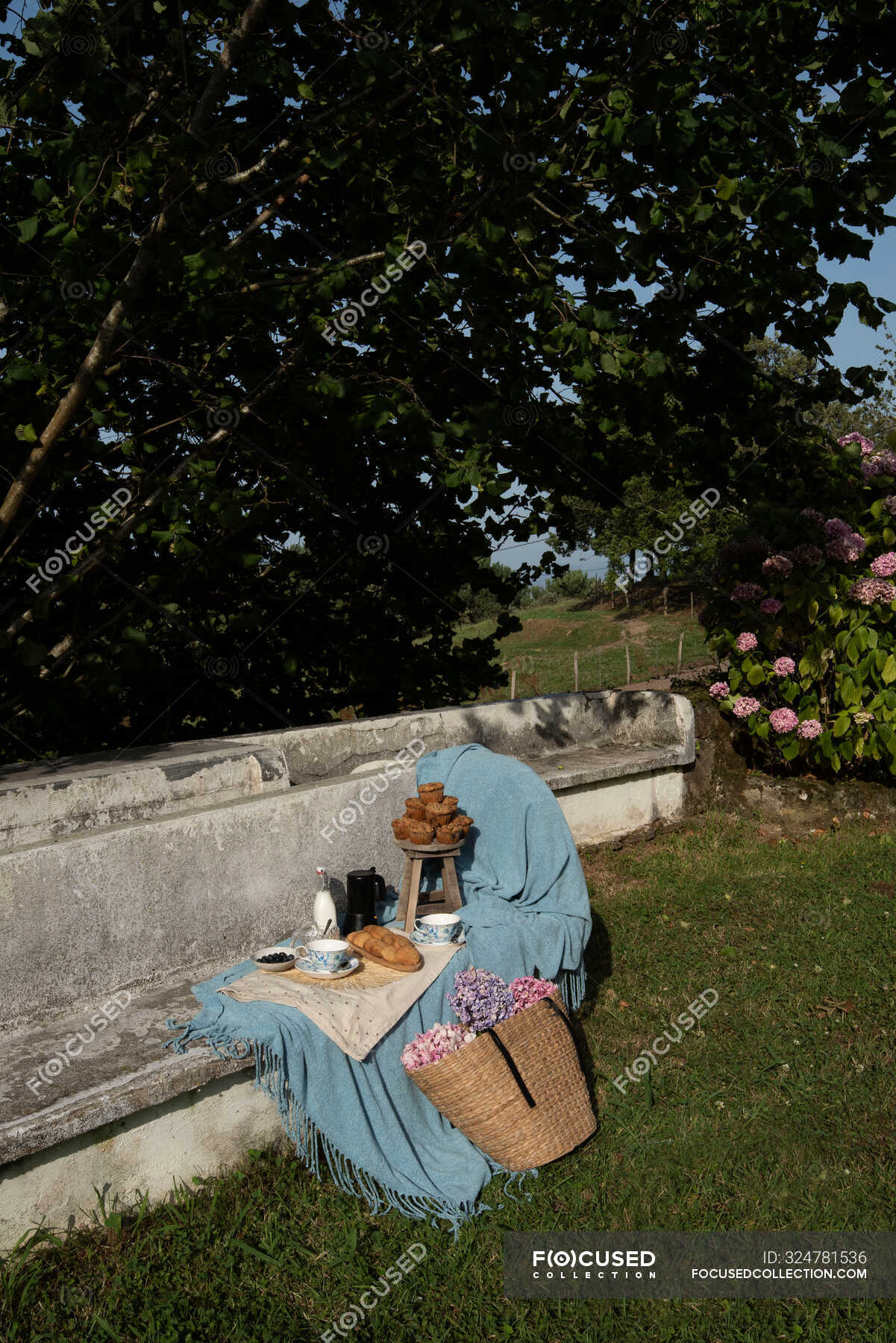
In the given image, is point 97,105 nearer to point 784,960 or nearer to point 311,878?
point 311,878

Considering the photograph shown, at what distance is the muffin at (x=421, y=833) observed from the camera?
161 inches

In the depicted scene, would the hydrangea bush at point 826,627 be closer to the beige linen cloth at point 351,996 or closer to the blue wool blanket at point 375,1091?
the blue wool blanket at point 375,1091

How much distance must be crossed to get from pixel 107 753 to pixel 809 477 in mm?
5070

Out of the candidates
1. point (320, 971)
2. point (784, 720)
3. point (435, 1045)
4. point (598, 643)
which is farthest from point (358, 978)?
point (598, 643)

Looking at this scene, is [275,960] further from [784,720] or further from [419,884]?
[784,720]

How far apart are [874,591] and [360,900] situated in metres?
4.23

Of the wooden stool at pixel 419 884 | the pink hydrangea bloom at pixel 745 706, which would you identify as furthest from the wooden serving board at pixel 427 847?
the pink hydrangea bloom at pixel 745 706

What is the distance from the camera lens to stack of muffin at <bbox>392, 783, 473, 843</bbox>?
4113mm

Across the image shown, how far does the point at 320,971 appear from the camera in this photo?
141 inches

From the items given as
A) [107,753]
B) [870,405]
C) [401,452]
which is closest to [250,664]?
[107,753]

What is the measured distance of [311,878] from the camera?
173 inches

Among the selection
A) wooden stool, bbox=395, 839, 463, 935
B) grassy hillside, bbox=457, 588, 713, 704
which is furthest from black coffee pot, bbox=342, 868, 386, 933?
grassy hillside, bbox=457, 588, 713, 704

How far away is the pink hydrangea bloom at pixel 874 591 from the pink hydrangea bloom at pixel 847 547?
0.59 ft

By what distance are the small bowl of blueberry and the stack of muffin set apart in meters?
0.72
